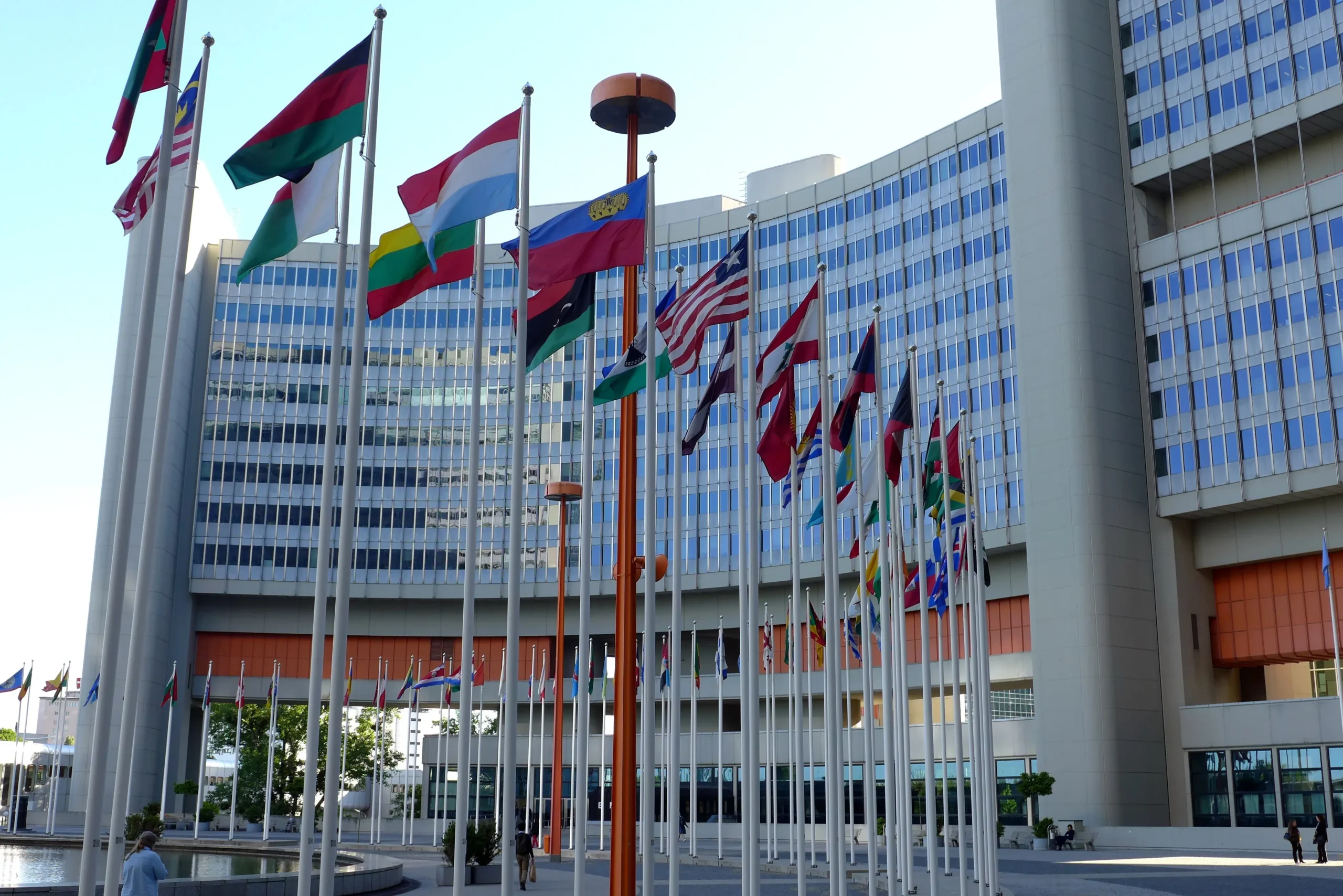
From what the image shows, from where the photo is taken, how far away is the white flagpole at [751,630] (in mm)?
18719

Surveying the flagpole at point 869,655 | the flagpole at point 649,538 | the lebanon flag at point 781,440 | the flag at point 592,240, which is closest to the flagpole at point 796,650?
the lebanon flag at point 781,440

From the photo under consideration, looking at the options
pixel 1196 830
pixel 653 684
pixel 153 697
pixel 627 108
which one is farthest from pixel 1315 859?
pixel 153 697

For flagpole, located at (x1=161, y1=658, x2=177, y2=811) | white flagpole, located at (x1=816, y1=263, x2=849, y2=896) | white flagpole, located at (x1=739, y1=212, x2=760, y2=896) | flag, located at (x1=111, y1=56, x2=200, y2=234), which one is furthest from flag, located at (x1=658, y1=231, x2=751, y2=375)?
flagpole, located at (x1=161, y1=658, x2=177, y2=811)

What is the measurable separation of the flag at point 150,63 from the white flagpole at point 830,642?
997cm

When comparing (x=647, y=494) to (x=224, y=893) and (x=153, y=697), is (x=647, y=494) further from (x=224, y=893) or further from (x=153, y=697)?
(x=153, y=697)

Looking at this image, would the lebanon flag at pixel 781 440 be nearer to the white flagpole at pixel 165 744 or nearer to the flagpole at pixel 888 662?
the flagpole at pixel 888 662

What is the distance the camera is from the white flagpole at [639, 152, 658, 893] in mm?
16438

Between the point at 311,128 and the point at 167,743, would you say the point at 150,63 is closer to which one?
the point at 311,128

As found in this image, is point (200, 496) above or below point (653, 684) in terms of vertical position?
above

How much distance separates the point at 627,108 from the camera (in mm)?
18375

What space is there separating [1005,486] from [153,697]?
57.4 meters

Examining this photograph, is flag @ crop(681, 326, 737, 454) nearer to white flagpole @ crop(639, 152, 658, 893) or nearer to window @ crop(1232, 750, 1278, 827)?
white flagpole @ crop(639, 152, 658, 893)

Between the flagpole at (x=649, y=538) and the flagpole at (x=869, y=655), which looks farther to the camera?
the flagpole at (x=869, y=655)

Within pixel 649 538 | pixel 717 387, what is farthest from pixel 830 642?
pixel 649 538
